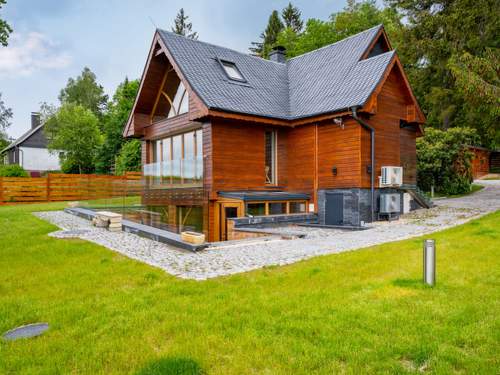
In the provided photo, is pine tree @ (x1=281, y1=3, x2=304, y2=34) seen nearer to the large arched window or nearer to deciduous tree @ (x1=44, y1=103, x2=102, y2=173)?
deciduous tree @ (x1=44, y1=103, x2=102, y2=173)

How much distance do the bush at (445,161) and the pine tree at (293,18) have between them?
109 ft

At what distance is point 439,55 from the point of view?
25875 millimetres

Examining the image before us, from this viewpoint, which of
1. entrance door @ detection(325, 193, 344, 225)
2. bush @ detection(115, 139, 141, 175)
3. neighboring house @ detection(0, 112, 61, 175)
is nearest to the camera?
entrance door @ detection(325, 193, 344, 225)

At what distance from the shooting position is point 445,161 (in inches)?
801

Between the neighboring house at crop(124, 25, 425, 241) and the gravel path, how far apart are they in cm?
184

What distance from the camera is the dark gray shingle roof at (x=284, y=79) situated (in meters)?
13.4

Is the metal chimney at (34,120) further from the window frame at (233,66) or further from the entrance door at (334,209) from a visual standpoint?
the entrance door at (334,209)

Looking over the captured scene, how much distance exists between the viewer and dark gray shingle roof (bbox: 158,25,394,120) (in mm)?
13375

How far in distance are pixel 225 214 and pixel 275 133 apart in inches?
161

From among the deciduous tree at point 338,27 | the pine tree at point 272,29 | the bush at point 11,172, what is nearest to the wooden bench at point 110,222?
the bush at point 11,172

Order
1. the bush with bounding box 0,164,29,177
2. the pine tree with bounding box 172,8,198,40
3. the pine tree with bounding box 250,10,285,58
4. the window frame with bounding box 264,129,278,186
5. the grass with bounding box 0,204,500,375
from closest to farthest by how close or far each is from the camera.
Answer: the grass with bounding box 0,204,500,375 < the window frame with bounding box 264,129,278,186 < the bush with bounding box 0,164,29,177 < the pine tree with bounding box 172,8,198,40 < the pine tree with bounding box 250,10,285,58

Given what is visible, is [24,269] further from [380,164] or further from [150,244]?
[380,164]

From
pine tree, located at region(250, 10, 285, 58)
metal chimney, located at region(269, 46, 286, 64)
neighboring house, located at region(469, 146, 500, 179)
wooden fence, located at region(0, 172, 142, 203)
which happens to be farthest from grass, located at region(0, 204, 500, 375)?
pine tree, located at region(250, 10, 285, 58)

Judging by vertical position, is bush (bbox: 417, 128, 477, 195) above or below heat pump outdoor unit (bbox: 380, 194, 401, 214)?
above
